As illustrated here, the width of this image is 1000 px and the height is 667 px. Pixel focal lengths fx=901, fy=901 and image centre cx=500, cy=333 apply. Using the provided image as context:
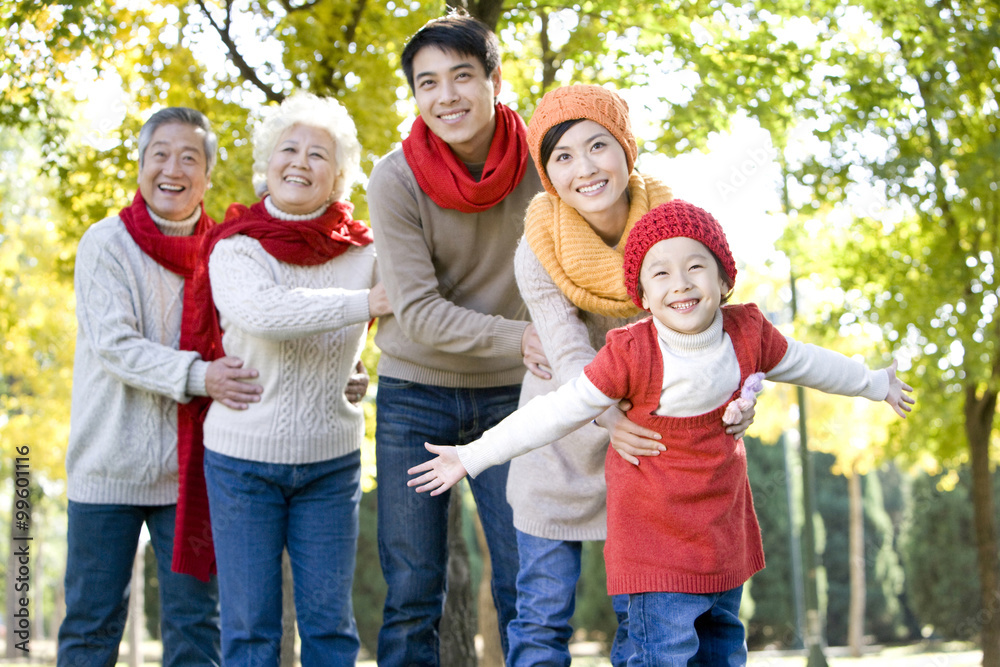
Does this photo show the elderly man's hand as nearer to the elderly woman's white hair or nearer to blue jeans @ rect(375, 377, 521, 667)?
blue jeans @ rect(375, 377, 521, 667)

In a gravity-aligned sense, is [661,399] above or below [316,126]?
below

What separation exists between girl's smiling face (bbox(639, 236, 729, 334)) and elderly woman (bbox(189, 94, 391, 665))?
1065 mm

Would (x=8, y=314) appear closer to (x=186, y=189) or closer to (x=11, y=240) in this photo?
(x=11, y=240)

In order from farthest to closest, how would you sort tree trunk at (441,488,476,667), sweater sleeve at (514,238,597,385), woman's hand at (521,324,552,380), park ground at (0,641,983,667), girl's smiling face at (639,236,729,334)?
park ground at (0,641,983,667), tree trunk at (441,488,476,667), woman's hand at (521,324,552,380), sweater sleeve at (514,238,597,385), girl's smiling face at (639,236,729,334)

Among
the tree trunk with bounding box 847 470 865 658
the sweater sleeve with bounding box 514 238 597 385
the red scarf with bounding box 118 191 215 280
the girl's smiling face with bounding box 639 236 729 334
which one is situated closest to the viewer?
the girl's smiling face with bounding box 639 236 729 334

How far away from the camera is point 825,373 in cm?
244

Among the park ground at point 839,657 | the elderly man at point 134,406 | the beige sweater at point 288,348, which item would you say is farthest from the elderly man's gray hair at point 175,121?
the park ground at point 839,657

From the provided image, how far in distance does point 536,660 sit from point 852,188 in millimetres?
5449

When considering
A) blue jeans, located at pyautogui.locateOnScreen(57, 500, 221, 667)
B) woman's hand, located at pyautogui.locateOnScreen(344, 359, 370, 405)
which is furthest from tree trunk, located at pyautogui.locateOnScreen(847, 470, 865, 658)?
blue jeans, located at pyautogui.locateOnScreen(57, 500, 221, 667)

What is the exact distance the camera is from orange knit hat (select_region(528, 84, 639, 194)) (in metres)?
2.50

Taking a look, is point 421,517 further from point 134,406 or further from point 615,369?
point 134,406

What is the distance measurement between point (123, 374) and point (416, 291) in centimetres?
120

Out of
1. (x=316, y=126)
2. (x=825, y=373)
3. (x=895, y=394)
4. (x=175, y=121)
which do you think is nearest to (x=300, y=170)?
(x=316, y=126)

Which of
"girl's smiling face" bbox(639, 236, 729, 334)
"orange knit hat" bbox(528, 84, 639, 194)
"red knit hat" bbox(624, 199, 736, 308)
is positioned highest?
"orange knit hat" bbox(528, 84, 639, 194)
